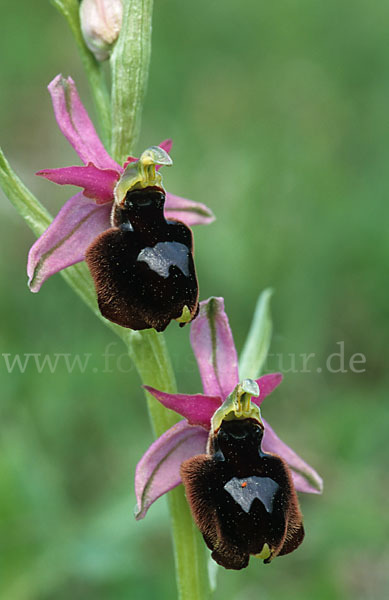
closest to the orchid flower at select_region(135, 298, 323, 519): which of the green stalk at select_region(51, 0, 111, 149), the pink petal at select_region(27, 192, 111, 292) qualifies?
the pink petal at select_region(27, 192, 111, 292)

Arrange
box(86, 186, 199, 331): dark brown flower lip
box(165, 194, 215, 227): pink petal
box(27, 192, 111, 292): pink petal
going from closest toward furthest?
1. box(86, 186, 199, 331): dark brown flower lip
2. box(27, 192, 111, 292): pink petal
3. box(165, 194, 215, 227): pink petal

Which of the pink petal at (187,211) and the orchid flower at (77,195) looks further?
the pink petal at (187,211)

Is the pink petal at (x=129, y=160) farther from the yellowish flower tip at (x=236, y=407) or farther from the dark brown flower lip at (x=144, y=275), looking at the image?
the yellowish flower tip at (x=236, y=407)

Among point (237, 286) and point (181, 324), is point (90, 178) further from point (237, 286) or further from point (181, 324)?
point (237, 286)

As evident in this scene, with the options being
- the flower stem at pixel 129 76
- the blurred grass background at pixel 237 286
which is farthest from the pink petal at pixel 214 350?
the blurred grass background at pixel 237 286

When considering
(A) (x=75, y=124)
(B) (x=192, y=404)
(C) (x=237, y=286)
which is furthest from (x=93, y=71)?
(C) (x=237, y=286)

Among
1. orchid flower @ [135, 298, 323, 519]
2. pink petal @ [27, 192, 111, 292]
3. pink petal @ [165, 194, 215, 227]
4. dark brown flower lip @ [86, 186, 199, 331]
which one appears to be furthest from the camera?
pink petal @ [165, 194, 215, 227]

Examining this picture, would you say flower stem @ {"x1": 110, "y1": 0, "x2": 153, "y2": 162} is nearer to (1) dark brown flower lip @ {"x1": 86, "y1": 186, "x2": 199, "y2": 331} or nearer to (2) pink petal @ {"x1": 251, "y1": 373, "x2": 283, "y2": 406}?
(1) dark brown flower lip @ {"x1": 86, "y1": 186, "x2": 199, "y2": 331}
